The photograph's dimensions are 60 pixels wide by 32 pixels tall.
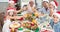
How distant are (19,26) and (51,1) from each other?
0.26 meters

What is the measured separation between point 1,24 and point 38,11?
26cm

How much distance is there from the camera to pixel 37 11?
130 centimetres

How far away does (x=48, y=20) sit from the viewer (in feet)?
4.25

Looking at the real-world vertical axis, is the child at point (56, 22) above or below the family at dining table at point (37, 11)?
below

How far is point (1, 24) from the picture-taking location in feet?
4.33

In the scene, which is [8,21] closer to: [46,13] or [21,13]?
[21,13]

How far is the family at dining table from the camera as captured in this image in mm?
1276

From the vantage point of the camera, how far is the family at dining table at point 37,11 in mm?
1276

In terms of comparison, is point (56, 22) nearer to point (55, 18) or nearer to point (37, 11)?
point (55, 18)

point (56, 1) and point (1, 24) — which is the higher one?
point (56, 1)

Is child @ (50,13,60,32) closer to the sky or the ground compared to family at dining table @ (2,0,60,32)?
closer to the ground

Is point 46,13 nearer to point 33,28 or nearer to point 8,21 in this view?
point 33,28

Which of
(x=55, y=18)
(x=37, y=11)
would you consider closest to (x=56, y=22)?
(x=55, y=18)

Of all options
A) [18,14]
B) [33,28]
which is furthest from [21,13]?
[33,28]
